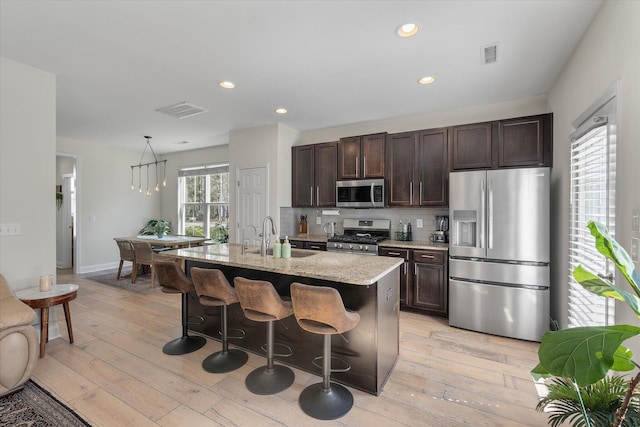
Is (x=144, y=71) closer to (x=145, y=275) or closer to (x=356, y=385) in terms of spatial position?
(x=356, y=385)

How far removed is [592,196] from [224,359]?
10.8 ft

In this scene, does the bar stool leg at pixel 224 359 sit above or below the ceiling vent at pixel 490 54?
below

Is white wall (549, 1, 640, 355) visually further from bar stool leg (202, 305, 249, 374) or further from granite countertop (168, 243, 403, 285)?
bar stool leg (202, 305, 249, 374)

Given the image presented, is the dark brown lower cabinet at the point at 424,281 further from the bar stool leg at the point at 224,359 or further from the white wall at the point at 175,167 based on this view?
the white wall at the point at 175,167

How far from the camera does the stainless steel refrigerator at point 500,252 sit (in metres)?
2.98

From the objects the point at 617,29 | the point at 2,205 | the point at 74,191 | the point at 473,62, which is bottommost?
the point at 2,205

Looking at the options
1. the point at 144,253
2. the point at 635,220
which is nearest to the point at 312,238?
the point at 144,253

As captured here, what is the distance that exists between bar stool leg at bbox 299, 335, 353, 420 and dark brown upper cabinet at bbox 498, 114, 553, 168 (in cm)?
300

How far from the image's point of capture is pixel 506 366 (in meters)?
2.54

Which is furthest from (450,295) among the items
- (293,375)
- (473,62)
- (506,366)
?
(473,62)

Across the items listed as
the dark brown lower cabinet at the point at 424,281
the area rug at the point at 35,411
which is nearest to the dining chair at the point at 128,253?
the area rug at the point at 35,411

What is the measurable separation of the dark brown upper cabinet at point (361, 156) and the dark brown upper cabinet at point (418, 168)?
133 mm

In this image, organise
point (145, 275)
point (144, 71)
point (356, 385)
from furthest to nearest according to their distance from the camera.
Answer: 1. point (145, 275)
2. point (144, 71)
3. point (356, 385)

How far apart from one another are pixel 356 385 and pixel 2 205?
353 cm
